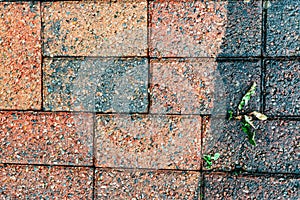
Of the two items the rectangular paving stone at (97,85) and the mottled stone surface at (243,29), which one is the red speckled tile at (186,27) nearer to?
the mottled stone surface at (243,29)

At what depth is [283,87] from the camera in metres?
2.14

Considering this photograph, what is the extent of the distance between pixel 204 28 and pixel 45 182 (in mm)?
1483

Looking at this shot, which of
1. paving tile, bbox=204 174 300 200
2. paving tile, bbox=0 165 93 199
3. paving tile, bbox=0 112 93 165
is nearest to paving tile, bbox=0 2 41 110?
paving tile, bbox=0 112 93 165

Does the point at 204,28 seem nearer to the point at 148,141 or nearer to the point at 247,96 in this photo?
the point at 247,96

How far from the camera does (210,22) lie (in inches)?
85.6

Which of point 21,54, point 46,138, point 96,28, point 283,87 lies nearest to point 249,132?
point 283,87

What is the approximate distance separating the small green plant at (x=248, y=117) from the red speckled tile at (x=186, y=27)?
0.34 metres

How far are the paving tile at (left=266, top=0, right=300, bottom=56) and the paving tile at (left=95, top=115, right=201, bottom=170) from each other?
26.2 inches

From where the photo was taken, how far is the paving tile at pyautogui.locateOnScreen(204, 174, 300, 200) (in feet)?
7.11

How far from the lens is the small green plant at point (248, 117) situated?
2.16m

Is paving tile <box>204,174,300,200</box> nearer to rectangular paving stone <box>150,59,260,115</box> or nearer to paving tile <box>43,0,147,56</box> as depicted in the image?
rectangular paving stone <box>150,59,260,115</box>

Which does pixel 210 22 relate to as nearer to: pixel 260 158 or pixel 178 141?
pixel 178 141

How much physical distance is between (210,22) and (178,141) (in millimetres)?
797

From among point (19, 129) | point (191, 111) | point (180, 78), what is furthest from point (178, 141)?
point (19, 129)
